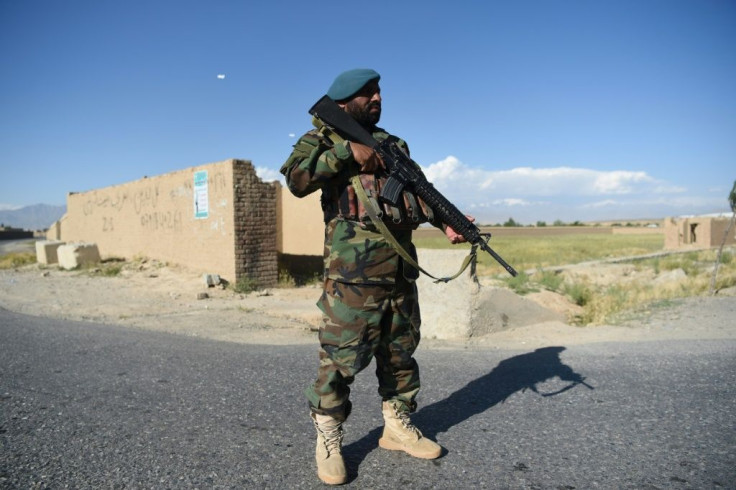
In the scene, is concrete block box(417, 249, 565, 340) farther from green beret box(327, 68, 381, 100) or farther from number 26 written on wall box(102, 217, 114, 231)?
number 26 written on wall box(102, 217, 114, 231)

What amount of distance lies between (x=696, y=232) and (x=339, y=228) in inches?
1102

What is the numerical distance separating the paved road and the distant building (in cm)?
2348

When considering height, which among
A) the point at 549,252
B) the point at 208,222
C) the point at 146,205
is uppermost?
the point at 146,205

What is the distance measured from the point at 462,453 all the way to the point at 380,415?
69 cm

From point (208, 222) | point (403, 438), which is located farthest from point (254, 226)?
point (403, 438)

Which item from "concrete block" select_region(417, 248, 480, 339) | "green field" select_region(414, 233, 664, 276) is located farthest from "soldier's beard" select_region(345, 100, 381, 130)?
"green field" select_region(414, 233, 664, 276)

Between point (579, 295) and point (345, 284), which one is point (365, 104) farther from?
point (579, 295)

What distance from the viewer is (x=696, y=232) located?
2567cm

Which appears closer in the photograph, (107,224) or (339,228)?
(339,228)

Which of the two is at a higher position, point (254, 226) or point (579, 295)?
point (254, 226)

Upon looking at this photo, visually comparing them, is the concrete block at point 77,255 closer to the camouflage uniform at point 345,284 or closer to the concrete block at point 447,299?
the concrete block at point 447,299

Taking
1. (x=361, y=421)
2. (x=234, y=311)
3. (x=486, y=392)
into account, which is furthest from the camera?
(x=234, y=311)

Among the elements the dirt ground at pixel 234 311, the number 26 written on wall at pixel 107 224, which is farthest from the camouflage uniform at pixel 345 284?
the number 26 written on wall at pixel 107 224

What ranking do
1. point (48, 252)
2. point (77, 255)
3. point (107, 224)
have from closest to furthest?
point (77, 255) < point (48, 252) < point (107, 224)
